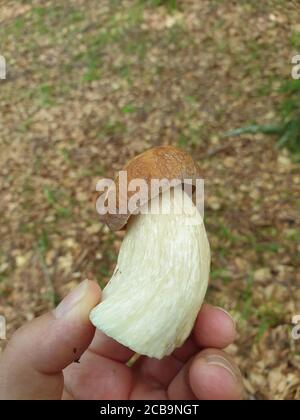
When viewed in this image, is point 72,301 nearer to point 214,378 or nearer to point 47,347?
point 47,347

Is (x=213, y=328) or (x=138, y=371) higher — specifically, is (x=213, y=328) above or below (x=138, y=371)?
above

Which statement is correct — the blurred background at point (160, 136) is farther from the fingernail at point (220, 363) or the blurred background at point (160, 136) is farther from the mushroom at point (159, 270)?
the mushroom at point (159, 270)

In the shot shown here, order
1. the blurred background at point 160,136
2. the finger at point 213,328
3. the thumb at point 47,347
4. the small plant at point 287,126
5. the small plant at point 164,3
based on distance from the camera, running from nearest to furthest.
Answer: the thumb at point 47,347 → the finger at point 213,328 → the blurred background at point 160,136 → the small plant at point 287,126 → the small plant at point 164,3

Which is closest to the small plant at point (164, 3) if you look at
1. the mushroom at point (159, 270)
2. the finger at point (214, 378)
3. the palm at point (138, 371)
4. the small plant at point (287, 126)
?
the small plant at point (287, 126)

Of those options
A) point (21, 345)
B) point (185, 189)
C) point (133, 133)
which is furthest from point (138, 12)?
point (21, 345)

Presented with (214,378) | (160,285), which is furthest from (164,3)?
(214,378)

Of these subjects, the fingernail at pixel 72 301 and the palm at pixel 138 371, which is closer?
the fingernail at pixel 72 301
